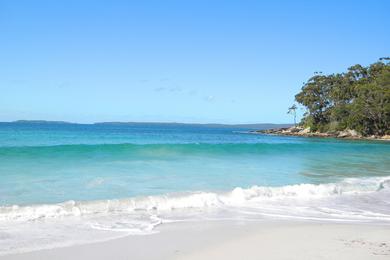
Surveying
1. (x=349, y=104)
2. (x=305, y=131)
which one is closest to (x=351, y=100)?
(x=349, y=104)

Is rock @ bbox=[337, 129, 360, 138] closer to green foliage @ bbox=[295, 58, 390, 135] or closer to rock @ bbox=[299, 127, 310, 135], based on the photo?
green foliage @ bbox=[295, 58, 390, 135]

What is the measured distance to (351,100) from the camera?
71.7 meters

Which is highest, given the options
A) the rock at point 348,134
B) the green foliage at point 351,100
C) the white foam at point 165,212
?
the green foliage at point 351,100

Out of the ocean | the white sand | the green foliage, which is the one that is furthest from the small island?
the white sand

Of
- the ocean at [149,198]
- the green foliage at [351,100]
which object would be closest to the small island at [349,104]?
the green foliage at [351,100]

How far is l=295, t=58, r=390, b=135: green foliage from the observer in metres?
62.4

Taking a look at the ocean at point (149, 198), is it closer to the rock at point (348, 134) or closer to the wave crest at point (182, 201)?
the wave crest at point (182, 201)

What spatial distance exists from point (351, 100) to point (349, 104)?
322 cm

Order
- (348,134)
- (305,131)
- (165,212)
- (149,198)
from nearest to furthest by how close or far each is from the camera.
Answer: (165,212) < (149,198) < (348,134) < (305,131)

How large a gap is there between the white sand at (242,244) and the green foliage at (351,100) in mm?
59179

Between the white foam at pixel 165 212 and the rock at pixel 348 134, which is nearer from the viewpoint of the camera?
the white foam at pixel 165 212

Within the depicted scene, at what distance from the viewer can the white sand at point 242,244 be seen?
17.4 feet

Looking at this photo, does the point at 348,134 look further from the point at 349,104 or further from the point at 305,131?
the point at 305,131

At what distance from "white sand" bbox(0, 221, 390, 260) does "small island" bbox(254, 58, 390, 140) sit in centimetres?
5919
